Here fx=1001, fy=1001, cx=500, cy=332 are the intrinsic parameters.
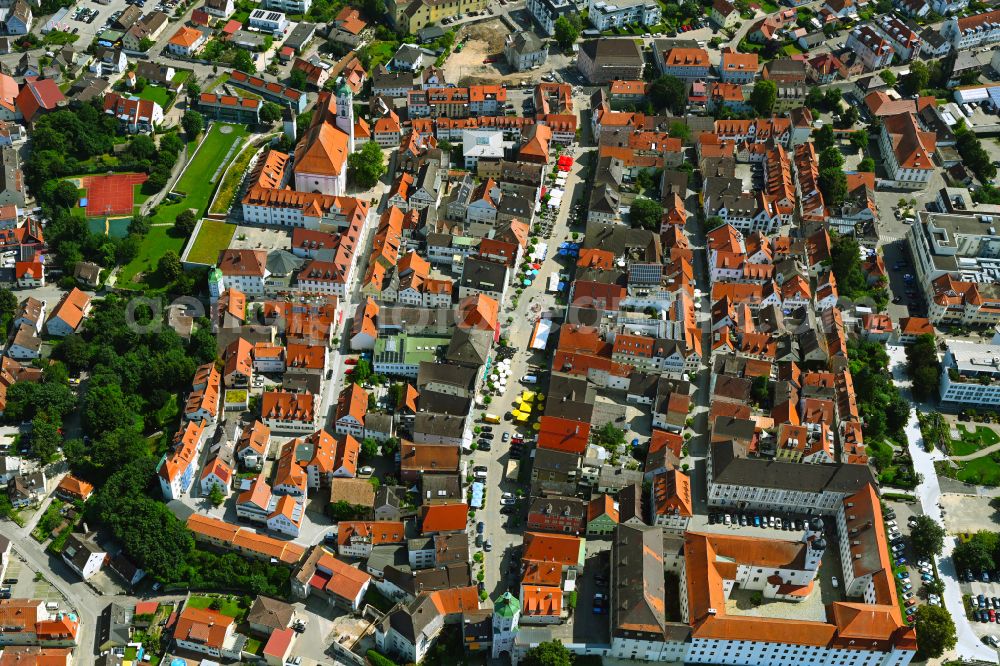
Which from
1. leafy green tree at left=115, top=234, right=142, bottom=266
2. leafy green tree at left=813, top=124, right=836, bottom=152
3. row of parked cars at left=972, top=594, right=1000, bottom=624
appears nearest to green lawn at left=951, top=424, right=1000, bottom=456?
row of parked cars at left=972, top=594, right=1000, bottom=624

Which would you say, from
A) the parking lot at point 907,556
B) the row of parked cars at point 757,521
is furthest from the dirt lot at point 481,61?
the parking lot at point 907,556

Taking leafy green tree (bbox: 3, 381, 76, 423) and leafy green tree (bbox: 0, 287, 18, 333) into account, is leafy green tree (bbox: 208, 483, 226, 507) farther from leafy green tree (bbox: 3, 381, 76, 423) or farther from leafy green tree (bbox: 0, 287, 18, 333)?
leafy green tree (bbox: 0, 287, 18, 333)

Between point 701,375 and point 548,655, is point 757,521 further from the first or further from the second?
point 548,655

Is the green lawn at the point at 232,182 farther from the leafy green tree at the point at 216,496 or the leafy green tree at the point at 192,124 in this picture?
the leafy green tree at the point at 216,496

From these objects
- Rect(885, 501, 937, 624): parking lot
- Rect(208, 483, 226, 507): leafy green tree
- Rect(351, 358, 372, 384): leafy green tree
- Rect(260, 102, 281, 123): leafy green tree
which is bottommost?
Rect(208, 483, 226, 507): leafy green tree

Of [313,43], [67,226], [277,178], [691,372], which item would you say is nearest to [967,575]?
[691,372]

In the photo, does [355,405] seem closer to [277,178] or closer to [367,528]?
[367,528]
